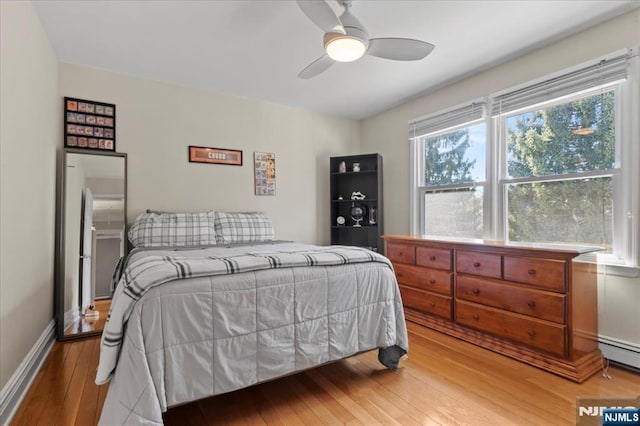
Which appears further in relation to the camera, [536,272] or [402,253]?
[402,253]

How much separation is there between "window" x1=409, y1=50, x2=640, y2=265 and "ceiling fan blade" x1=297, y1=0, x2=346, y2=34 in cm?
184

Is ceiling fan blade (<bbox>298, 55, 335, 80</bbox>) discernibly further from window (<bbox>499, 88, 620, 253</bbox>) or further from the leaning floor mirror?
the leaning floor mirror

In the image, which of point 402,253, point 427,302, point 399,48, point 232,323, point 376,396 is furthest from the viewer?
point 402,253

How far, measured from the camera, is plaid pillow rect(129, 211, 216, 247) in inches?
111

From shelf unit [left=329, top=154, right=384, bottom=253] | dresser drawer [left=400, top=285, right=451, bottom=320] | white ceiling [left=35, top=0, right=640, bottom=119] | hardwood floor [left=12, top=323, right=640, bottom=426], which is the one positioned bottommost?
hardwood floor [left=12, top=323, right=640, bottom=426]

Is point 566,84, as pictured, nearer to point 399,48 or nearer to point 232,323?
point 399,48

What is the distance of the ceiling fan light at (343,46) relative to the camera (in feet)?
6.05

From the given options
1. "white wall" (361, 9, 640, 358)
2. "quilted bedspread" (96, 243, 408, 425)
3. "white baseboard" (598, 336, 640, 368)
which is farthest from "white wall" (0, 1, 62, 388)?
"white baseboard" (598, 336, 640, 368)

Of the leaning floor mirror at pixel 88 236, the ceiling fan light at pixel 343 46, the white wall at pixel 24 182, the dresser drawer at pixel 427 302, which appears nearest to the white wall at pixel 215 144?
the leaning floor mirror at pixel 88 236

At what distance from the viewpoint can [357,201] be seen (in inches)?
166

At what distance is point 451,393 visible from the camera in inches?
70.4

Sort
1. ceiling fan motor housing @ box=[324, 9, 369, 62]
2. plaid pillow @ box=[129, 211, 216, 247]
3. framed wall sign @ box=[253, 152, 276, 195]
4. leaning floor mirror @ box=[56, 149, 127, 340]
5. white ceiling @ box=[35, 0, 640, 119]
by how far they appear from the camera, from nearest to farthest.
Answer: ceiling fan motor housing @ box=[324, 9, 369, 62] < white ceiling @ box=[35, 0, 640, 119] < leaning floor mirror @ box=[56, 149, 127, 340] < plaid pillow @ box=[129, 211, 216, 247] < framed wall sign @ box=[253, 152, 276, 195]

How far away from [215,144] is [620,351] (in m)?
3.90

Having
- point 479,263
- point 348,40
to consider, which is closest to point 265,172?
point 348,40
